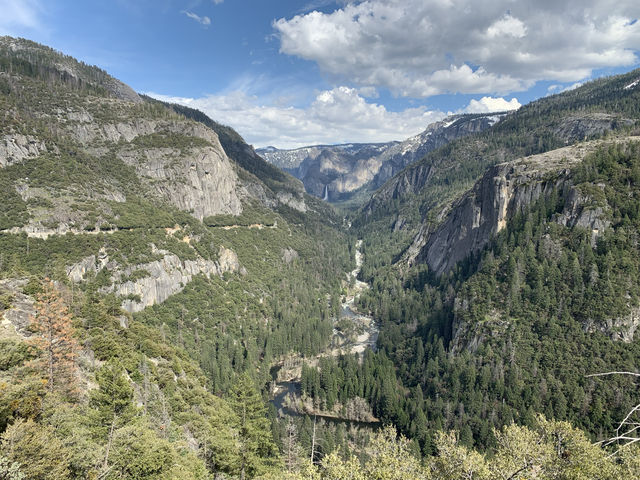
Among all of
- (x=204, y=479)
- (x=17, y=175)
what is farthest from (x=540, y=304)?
(x=17, y=175)

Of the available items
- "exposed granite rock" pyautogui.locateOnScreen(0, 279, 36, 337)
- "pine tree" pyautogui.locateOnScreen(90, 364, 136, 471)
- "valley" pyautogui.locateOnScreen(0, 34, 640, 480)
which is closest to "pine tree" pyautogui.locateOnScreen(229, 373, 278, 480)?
"valley" pyautogui.locateOnScreen(0, 34, 640, 480)

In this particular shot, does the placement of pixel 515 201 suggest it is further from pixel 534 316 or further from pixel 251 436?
pixel 251 436

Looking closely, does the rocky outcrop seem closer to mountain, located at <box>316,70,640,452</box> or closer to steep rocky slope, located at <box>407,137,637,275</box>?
mountain, located at <box>316,70,640,452</box>

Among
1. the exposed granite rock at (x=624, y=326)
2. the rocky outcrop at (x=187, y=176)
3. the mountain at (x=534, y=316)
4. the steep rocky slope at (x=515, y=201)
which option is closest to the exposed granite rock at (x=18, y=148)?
the rocky outcrop at (x=187, y=176)

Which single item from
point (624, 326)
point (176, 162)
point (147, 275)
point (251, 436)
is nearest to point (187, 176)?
point (176, 162)

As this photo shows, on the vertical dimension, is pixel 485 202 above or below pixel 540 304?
above

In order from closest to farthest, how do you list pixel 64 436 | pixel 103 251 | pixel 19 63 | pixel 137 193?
pixel 64 436 → pixel 103 251 → pixel 137 193 → pixel 19 63

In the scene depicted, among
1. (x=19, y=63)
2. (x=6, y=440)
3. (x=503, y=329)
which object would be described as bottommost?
(x=503, y=329)

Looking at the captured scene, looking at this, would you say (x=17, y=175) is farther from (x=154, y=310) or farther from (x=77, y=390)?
(x=77, y=390)

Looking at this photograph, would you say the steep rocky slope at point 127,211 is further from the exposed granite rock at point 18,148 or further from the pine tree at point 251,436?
the pine tree at point 251,436
